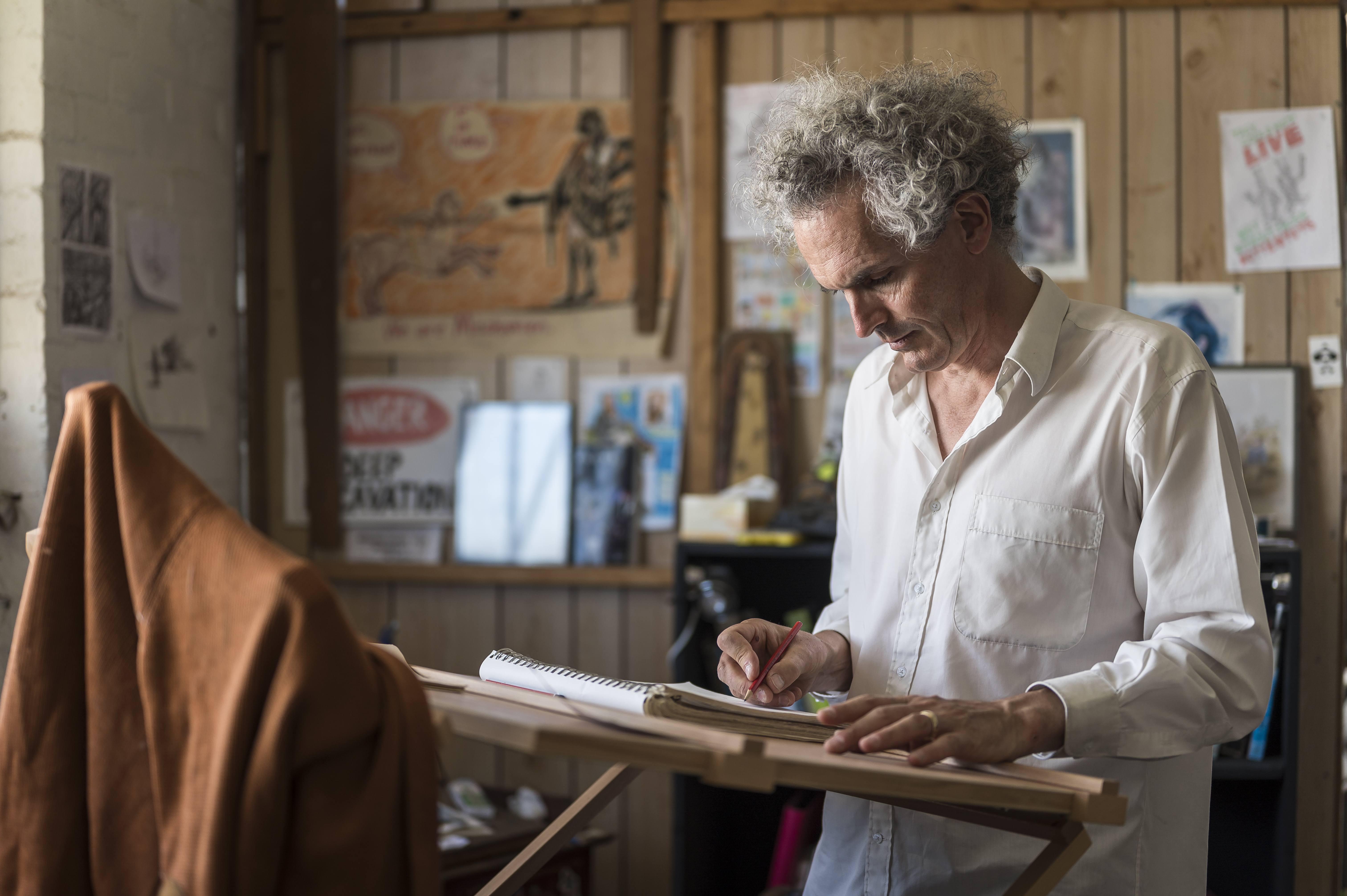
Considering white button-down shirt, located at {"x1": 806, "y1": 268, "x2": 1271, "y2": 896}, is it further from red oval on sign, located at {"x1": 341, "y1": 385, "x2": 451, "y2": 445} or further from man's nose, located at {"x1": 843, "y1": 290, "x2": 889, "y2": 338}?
red oval on sign, located at {"x1": 341, "y1": 385, "x2": 451, "y2": 445}

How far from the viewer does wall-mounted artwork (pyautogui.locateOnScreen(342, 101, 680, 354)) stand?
2.84 m

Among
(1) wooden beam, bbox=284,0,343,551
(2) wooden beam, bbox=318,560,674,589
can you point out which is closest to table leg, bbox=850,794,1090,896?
Result: (2) wooden beam, bbox=318,560,674,589

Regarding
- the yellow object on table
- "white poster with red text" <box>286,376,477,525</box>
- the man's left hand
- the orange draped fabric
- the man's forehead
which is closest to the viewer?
the orange draped fabric

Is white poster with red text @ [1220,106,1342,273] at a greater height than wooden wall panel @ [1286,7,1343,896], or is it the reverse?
white poster with red text @ [1220,106,1342,273]

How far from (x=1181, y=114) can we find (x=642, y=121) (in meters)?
1.32

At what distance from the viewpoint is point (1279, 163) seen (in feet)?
8.56

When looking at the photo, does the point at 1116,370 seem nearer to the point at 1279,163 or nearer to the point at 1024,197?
the point at 1024,197

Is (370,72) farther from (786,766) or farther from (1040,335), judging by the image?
(786,766)

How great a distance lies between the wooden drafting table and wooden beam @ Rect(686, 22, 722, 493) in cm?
171

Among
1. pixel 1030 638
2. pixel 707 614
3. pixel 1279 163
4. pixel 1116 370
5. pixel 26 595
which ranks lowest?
pixel 707 614

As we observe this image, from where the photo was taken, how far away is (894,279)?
1.33m

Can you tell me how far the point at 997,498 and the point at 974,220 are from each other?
0.35 metres

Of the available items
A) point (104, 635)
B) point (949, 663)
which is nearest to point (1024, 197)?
point (949, 663)

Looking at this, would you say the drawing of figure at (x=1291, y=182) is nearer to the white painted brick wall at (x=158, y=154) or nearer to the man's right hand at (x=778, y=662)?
the man's right hand at (x=778, y=662)
